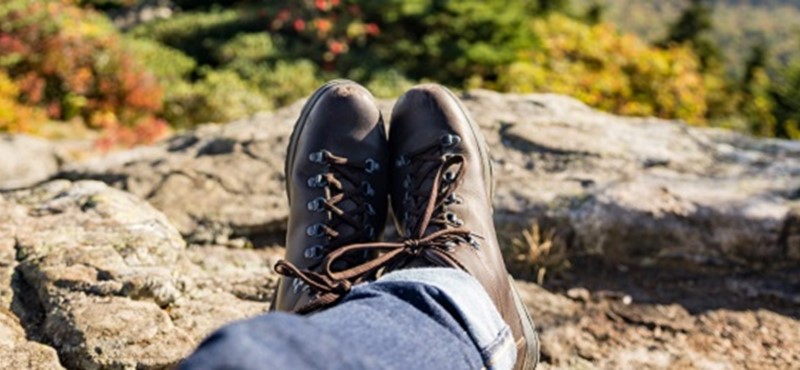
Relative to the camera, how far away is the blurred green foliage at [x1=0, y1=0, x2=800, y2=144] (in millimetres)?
7203

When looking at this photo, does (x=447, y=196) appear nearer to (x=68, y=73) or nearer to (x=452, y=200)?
(x=452, y=200)

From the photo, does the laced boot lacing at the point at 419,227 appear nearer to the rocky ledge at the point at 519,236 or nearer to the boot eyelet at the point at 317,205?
the boot eyelet at the point at 317,205

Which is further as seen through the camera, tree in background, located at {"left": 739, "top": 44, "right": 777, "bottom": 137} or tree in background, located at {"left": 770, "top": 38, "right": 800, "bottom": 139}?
tree in background, located at {"left": 770, "top": 38, "right": 800, "bottom": 139}

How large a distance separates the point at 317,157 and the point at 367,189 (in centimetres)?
17

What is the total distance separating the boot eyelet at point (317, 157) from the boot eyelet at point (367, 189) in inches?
5.4

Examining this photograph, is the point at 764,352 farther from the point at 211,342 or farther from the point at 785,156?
the point at 211,342

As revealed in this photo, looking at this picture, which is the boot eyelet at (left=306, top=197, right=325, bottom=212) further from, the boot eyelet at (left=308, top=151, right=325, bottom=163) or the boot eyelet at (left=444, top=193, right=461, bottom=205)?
the boot eyelet at (left=444, top=193, right=461, bottom=205)

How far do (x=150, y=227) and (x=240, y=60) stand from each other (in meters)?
6.65

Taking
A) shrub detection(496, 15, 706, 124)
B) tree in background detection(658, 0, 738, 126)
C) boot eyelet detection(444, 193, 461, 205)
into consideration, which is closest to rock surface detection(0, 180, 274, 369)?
boot eyelet detection(444, 193, 461, 205)

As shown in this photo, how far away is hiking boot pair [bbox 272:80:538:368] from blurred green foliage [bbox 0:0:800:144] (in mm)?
4858

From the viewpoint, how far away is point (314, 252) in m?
1.71

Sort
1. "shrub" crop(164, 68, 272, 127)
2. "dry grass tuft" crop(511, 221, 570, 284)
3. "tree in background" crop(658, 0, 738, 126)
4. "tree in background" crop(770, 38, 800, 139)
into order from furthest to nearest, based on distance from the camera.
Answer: "tree in background" crop(658, 0, 738, 126), "tree in background" crop(770, 38, 800, 139), "shrub" crop(164, 68, 272, 127), "dry grass tuft" crop(511, 221, 570, 284)

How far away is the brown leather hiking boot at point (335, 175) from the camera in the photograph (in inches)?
70.1

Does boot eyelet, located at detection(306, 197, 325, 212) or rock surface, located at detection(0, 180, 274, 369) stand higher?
boot eyelet, located at detection(306, 197, 325, 212)
